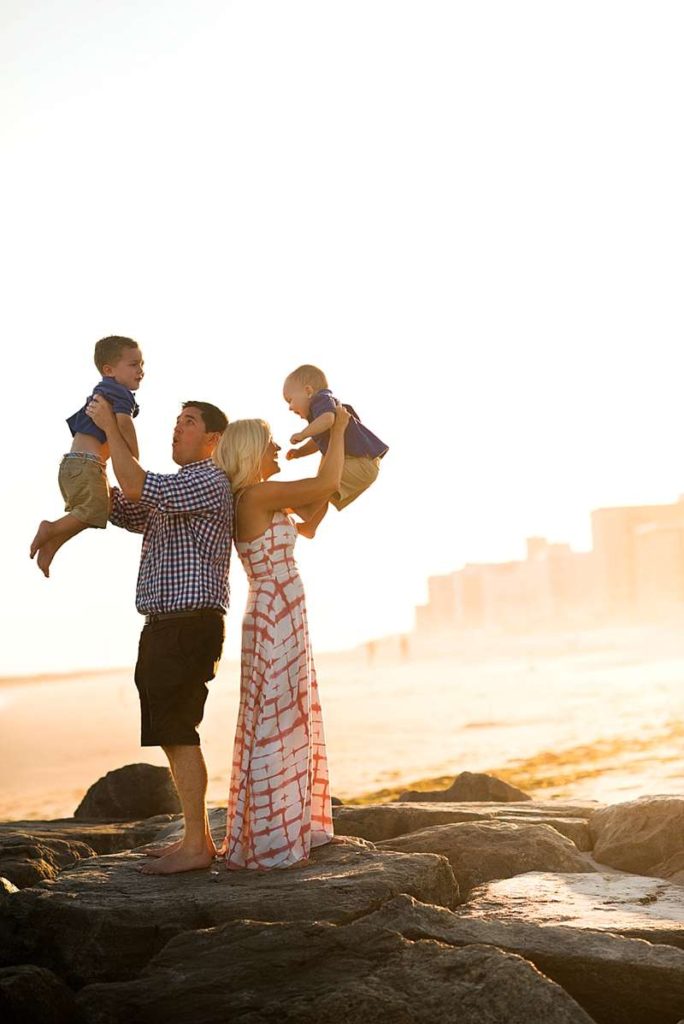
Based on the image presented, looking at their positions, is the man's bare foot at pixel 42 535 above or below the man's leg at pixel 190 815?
above

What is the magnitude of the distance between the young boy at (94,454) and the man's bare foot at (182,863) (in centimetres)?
141

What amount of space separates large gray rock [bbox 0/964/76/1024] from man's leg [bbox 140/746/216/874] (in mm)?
994

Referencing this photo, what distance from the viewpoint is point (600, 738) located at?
18.2m

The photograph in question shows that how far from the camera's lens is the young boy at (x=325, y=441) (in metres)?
5.63

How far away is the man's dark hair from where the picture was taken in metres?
5.54

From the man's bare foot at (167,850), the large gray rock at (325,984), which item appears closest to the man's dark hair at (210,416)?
the man's bare foot at (167,850)

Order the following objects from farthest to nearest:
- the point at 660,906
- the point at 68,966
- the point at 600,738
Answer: the point at 600,738 < the point at 660,906 < the point at 68,966

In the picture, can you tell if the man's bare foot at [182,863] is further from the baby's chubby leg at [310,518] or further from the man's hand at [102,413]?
the man's hand at [102,413]

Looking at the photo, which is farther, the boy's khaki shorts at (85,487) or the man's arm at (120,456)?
the boy's khaki shorts at (85,487)

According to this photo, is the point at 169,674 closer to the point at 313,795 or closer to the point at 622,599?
the point at 313,795

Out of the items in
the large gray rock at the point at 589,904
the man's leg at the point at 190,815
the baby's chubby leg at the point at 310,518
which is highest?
the baby's chubby leg at the point at 310,518

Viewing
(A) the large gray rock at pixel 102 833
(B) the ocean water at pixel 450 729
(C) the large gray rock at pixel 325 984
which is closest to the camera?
(C) the large gray rock at pixel 325 984

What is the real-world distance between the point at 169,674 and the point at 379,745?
14.7m

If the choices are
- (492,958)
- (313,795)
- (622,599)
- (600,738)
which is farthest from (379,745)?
(622,599)
